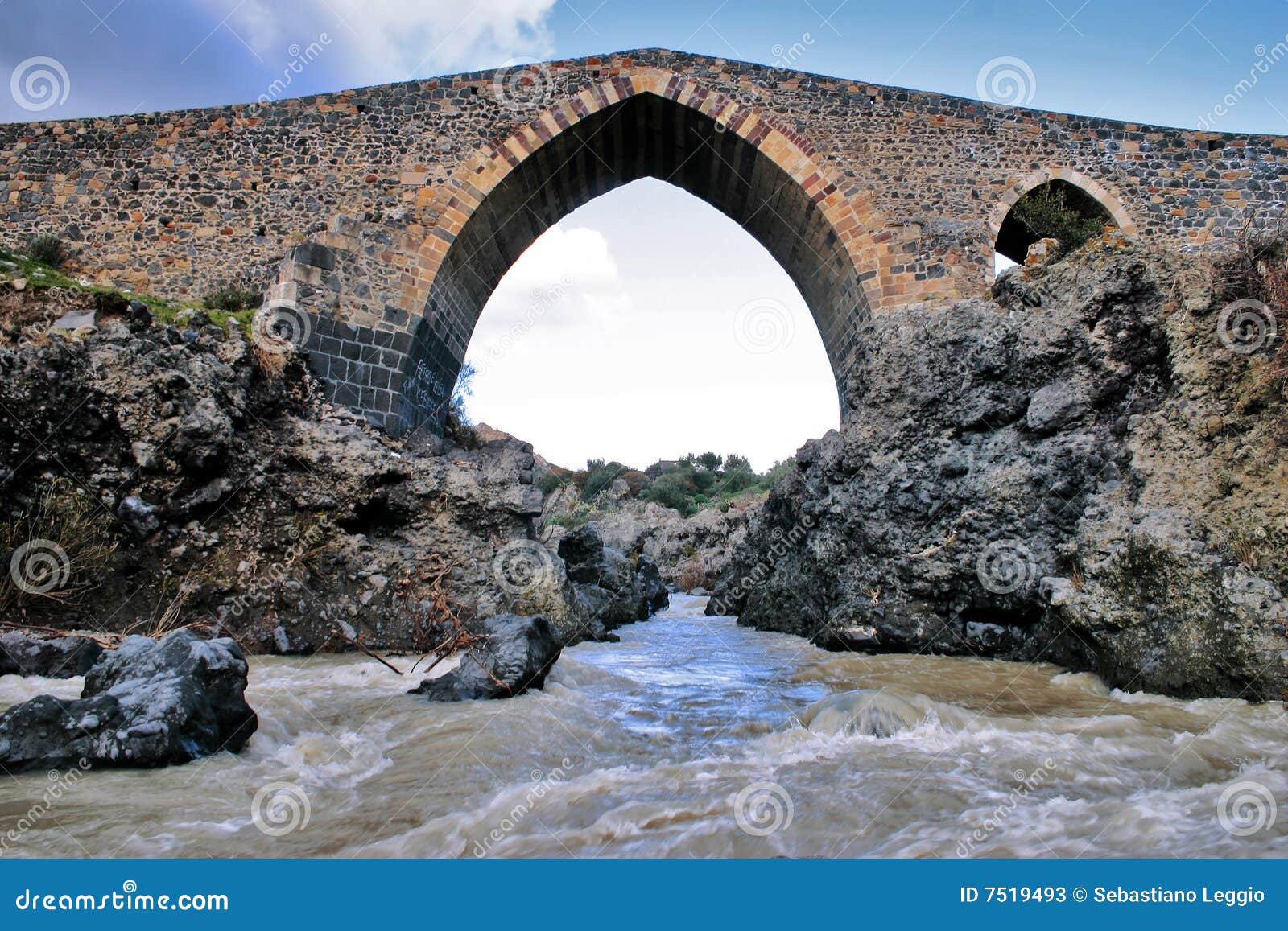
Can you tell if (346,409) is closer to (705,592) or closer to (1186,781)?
(1186,781)

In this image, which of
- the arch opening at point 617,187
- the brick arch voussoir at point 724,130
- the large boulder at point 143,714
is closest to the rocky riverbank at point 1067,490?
the brick arch voussoir at point 724,130

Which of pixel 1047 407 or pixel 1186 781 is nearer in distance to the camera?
pixel 1186 781

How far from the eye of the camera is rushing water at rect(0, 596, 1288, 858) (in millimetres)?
2068

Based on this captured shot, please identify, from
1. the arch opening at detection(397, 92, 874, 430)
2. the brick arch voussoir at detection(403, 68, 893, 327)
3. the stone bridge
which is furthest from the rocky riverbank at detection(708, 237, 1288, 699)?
the arch opening at detection(397, 92, 874, 430)

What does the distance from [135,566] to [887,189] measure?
9.80 metres

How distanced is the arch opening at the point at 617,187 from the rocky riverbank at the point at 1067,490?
2413mm

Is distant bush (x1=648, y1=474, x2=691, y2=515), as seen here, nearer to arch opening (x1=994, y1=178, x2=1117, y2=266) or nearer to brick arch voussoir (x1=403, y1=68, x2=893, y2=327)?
arch opening (x1=994, y1=178, x2=1117, y2=266)

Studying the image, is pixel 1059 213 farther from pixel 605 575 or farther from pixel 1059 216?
pixel 605 575

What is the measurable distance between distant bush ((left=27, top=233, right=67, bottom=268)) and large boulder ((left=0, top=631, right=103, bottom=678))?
7.68 m

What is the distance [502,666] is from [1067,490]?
4.72m

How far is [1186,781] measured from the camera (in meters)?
2.57

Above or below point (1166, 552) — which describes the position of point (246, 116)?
above

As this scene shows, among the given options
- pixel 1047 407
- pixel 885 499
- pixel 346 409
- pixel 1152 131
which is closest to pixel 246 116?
pixel 346 409

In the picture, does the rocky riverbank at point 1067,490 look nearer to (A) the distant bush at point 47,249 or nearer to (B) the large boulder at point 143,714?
(B) the large boulder at point 143,714
